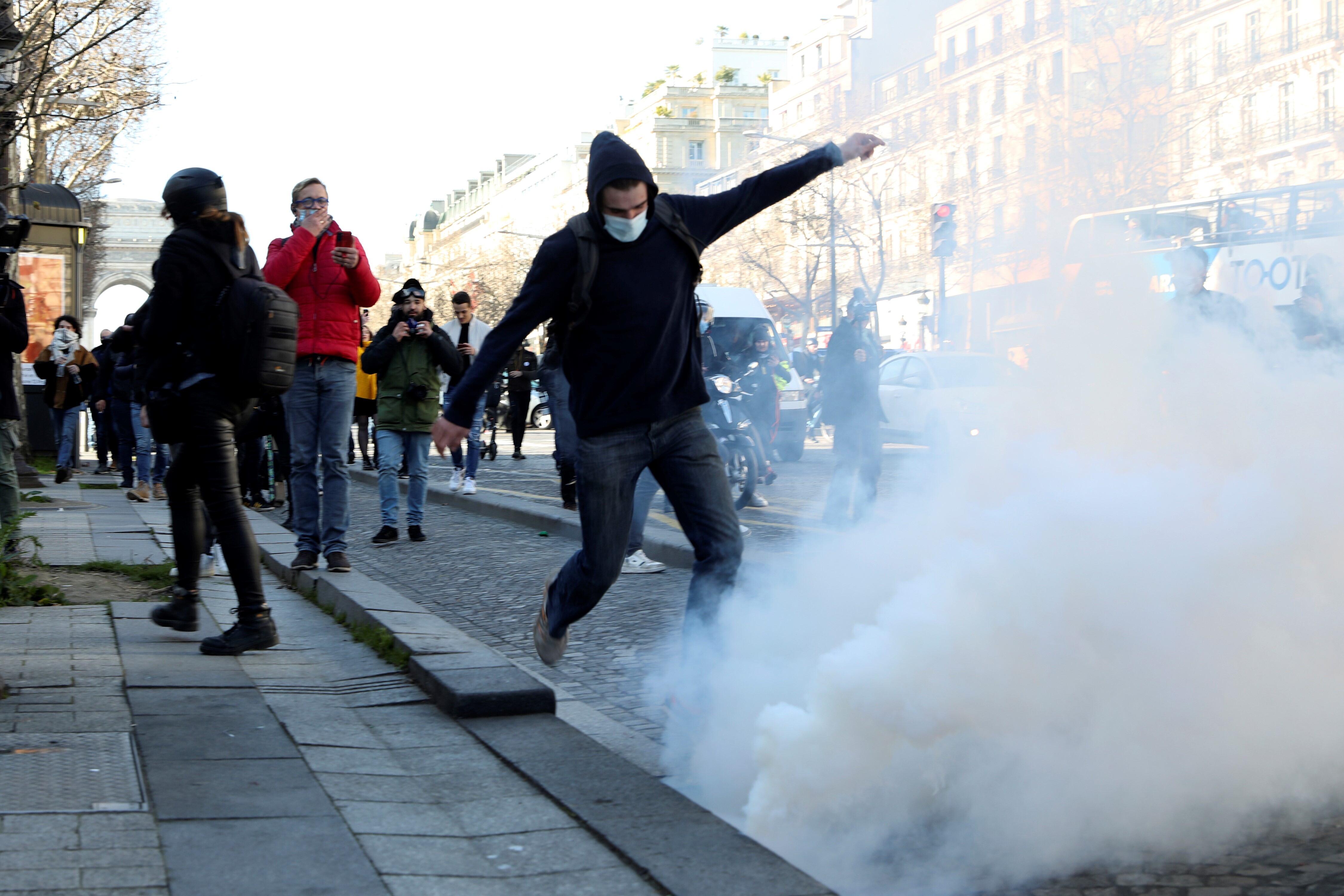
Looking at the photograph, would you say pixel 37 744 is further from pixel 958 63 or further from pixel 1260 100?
pixel 1260 100

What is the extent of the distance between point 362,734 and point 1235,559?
2362 mm

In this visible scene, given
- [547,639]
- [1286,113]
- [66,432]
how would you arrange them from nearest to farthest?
[1286,113] < [547,639] < [66,432]

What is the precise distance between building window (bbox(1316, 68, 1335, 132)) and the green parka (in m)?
6.67

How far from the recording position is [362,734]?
13.0ft

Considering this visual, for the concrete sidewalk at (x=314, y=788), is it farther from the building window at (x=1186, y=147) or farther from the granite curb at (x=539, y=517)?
the granite curb at (x=539, y=517)

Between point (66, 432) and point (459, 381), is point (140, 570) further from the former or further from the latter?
point (66, 432)

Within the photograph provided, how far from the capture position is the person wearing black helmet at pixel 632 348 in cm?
368

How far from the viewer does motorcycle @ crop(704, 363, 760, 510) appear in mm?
10688

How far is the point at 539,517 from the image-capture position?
10.2 metres

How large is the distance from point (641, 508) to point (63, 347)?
1080 cm

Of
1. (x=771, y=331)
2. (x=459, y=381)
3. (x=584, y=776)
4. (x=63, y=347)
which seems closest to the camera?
(x=584, y=776)

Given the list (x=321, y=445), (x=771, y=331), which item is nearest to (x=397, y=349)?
(x=321, y=445)

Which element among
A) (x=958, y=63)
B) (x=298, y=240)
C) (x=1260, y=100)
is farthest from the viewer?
(x=298, y=240)

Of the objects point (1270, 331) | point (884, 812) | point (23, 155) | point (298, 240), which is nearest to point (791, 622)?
point (884, 812)
